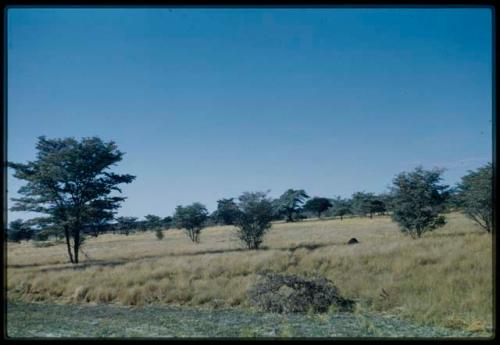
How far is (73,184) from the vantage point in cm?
892

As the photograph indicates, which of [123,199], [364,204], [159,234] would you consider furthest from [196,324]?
[364,204]

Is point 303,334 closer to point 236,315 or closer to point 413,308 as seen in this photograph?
point 236,315

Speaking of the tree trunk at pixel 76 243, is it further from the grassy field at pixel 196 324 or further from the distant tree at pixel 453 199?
the distant tree at pixel 453 199

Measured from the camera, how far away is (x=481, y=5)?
8.16 ft

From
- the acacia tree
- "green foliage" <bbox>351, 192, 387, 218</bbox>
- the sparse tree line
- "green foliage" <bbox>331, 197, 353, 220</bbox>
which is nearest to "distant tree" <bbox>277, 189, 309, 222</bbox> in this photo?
the sparse tree line

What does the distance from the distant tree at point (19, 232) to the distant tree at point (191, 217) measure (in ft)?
21.7

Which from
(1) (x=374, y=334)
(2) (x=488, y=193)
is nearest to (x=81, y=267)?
(1) (x=374, y=334)

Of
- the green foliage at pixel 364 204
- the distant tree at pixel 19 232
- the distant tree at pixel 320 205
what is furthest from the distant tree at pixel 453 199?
the distant tree at pixel 19 232

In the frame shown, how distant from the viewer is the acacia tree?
25.3 feet

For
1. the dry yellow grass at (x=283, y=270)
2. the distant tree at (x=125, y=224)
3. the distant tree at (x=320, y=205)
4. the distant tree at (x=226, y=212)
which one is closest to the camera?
the dry yellow grass at (x=283, y=270)

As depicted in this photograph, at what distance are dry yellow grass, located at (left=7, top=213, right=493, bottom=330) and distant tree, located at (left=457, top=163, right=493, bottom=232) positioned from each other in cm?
345

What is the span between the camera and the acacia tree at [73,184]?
7.72 metres

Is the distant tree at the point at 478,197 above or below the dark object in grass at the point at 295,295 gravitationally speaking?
above

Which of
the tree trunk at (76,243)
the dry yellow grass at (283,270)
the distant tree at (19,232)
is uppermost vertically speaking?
the distant tree at (19,232)
